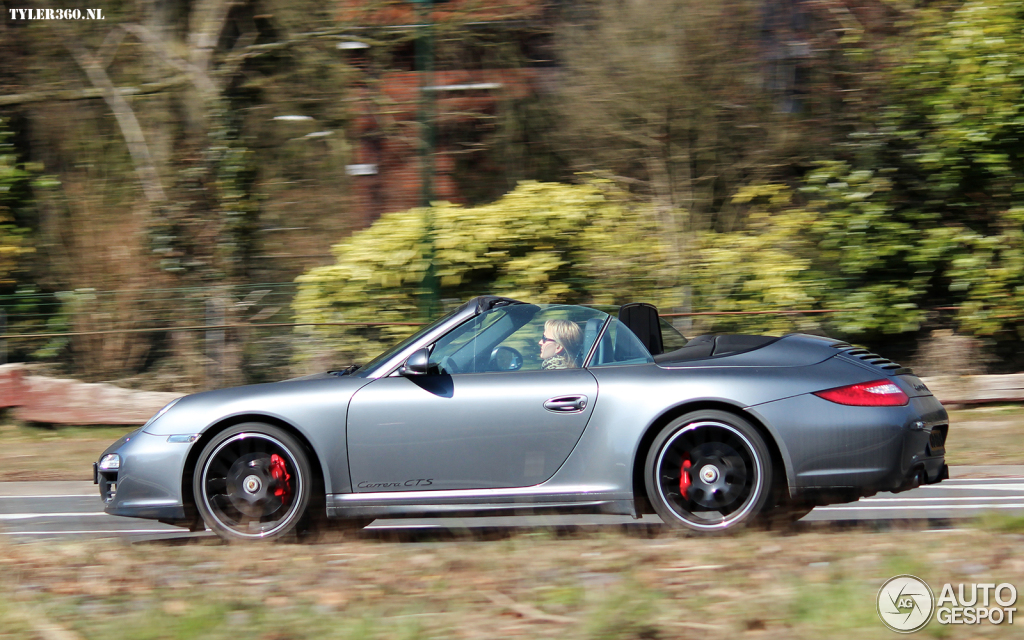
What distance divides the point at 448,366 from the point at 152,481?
166cm

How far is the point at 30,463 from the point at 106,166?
5.86 m

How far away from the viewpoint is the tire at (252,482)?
193 inches

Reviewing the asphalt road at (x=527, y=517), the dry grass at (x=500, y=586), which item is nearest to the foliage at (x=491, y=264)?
the asphalt road at (x=527, y=517)

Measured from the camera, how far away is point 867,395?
477 cm

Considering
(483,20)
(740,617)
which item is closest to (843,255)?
(483,20)

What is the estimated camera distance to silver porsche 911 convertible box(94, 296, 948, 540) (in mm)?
4723

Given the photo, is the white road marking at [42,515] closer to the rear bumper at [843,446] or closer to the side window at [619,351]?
the side window at [619,351]

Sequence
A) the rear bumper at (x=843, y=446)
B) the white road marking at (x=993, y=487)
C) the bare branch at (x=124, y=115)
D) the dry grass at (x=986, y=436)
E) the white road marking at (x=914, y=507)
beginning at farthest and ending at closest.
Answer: the bare branch at (x=124, y=115) < the dry grass at (x=986, y=436) < the white road marking at (x=993, y=487) < the white road marking at (x=914, y=507) < the rear bumper at (x=843, y=446)

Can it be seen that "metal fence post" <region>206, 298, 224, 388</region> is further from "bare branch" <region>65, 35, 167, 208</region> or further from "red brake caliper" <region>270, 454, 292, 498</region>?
"red brake caliper" <region>270, 454, 292, 498</region>

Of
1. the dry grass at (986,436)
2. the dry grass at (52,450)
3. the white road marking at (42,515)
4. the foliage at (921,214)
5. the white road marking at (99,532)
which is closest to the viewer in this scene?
the white road marking at (99,532)

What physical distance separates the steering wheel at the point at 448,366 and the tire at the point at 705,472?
3.66 feet

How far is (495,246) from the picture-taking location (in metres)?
11.5

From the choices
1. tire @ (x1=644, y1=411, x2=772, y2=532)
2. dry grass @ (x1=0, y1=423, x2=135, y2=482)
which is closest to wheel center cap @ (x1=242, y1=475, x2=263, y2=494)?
tire @ (x1=644, y1=411, x2=772, y2=532)

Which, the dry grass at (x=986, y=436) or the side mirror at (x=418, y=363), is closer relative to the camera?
the side mirror at (x=418, y=363)
